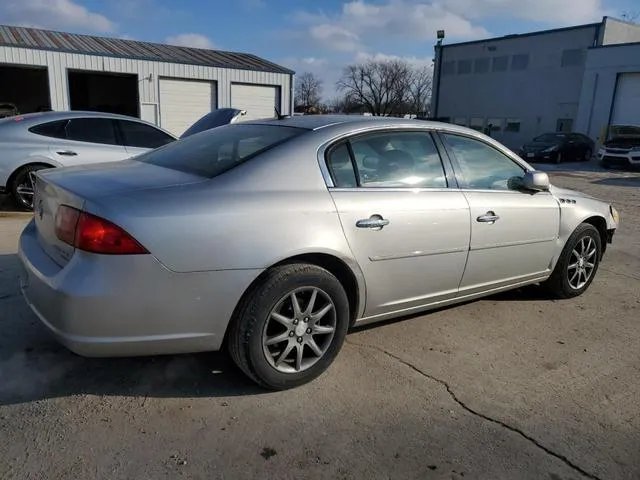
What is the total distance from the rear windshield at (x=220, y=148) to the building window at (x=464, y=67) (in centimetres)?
4215

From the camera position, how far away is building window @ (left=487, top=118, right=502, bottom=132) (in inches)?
1571

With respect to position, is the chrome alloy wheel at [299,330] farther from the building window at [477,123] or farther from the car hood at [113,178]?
the building window at [477,123]

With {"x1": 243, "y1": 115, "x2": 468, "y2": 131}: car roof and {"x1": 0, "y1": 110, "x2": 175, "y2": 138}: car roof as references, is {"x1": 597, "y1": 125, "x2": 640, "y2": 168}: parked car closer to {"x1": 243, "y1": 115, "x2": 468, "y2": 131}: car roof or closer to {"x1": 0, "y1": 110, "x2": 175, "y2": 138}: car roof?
{"x1": 0, "y1": 110, "x2": 175, "y2": 138}: car roof

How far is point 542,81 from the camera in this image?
121 ft

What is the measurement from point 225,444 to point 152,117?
20049 millimetres

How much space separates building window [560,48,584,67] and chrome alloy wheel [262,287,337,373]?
3756 cm

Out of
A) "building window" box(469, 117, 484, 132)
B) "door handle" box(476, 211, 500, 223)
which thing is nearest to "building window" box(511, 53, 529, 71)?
"building window" box(469, 117, 484, 132)

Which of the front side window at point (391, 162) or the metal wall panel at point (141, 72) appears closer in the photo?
the front side window at point (391, 162)

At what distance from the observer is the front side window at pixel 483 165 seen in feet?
12.6

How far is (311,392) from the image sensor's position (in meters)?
A: 3.02

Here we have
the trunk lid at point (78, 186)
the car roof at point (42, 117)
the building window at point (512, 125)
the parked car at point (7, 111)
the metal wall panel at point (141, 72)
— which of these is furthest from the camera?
the building window at point (512, 125)

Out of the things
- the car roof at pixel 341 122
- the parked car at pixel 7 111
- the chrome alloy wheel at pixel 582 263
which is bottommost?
the chrome alloy wheel at pixel 582 263

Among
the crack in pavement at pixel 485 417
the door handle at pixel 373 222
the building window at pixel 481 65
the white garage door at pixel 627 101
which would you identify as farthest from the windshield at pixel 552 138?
the door handle at pixel 373 222

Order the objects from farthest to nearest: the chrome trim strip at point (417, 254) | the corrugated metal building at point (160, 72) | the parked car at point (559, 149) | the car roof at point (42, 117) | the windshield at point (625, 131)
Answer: the parked car at point (559, 149)
the windshield at point (625, 131)
the corrugated metal building at point (160, 72)
the car roof at point (42, 117)
the chrome trim strip at point (417, 254)
